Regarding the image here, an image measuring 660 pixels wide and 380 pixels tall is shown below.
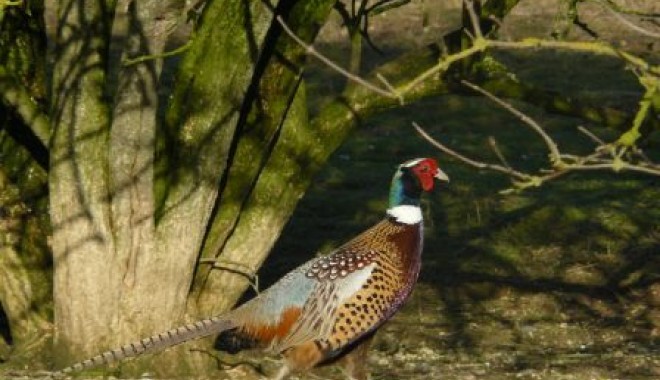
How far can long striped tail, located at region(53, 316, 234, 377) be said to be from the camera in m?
8.19

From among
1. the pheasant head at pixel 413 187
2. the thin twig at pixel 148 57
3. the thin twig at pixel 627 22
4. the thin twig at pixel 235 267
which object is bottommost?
the thin twig at pixel 235 267

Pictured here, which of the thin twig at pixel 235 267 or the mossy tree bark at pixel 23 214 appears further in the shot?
the mossy tree bark at pixel 23 214

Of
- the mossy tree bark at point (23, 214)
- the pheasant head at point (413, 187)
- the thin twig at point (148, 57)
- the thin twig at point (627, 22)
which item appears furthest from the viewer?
the mossy tree bark at point (23, 214)

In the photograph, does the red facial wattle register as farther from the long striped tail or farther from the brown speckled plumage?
the long striped tail

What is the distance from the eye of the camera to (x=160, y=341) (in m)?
8.26

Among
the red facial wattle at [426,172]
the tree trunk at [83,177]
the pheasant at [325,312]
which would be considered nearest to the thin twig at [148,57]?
the tree trunk at [83,177]

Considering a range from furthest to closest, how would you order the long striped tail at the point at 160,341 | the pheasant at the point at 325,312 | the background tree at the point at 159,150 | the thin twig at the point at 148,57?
the background tree at the point at 159,150, the pheasant at the point at 325,312, the long striped tail at the point at 160,341, the thin twig at the point at 148,57

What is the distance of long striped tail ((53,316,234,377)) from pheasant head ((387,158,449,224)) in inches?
44.9

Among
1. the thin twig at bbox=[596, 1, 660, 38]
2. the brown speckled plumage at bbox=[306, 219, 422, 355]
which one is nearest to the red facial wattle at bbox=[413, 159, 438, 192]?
the brown speckled plumage at bbox=[306, 219, 422, 355]

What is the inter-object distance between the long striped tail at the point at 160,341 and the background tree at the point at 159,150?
1.44 feet

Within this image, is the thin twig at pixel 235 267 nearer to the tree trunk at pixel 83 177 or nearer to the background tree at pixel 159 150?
the background tree at pixel 159 150

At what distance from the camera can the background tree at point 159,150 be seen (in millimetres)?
8500

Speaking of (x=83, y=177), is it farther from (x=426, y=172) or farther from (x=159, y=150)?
(x=426, y=172)

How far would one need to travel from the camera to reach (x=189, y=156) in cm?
864
